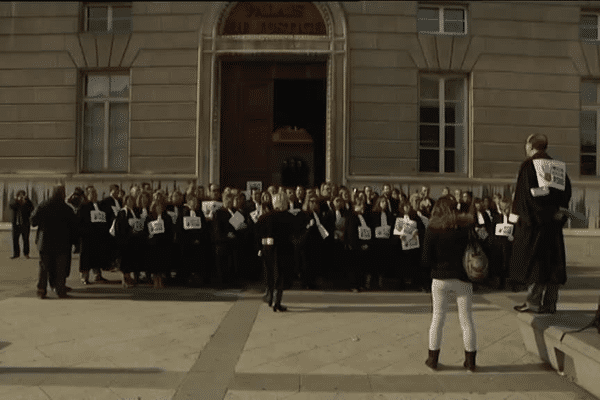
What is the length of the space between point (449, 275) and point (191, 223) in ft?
20.0

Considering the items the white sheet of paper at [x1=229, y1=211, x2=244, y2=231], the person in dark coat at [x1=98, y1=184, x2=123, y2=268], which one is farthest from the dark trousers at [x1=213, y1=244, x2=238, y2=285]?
the person in dark coat at [x1=98, y1=184, x2=123, y2=268]

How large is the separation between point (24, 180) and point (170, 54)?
5.26m

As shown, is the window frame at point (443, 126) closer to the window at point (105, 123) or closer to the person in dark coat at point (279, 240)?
the person in dark coat at point (279, 240)

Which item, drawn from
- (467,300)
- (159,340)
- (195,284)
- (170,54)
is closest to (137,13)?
(170,54)

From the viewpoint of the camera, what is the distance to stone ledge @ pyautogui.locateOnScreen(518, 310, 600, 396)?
427 cm

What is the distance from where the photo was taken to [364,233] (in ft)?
31.7

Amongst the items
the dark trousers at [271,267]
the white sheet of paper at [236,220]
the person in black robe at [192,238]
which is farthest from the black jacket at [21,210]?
the dark trousers at [271,267]

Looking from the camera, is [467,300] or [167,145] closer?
[467,300]

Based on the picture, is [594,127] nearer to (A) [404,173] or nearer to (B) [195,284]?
(A) [404,173]

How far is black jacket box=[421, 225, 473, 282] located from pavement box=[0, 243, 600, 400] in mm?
933

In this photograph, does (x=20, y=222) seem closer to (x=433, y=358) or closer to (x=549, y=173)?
(x=433, y=358)

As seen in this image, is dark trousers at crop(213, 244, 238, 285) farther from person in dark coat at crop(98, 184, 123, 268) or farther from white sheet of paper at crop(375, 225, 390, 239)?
white sheet of paper at crop(375, 225, 390, 239)

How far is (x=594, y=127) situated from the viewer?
48.2ft

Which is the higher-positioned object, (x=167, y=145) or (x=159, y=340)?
(x=167, y=145)
